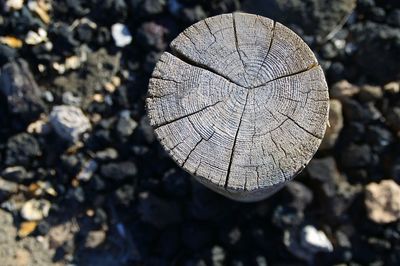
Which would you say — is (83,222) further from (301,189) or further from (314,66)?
(314,66)

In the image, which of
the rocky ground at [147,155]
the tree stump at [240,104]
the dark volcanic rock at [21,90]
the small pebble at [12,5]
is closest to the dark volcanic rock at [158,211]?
the rocky ground at [147,155]

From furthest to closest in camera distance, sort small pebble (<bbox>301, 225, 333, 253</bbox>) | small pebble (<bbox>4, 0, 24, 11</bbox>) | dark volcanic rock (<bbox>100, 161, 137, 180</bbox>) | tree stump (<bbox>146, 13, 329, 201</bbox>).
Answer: small pebble (<bbox>4, 0, 24, 11</bbox>) → dark volcanic rock (<bbox>100, 161, 137, 180</bbox>) → small pebble (<bbox>301, 225, 333, 253</bbox>) → tree stump (<bbox>146, 13, 329, 201</bbox>)

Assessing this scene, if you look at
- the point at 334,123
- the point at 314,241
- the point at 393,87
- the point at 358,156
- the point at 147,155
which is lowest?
the point at 314,241

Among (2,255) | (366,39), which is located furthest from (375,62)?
(2,255)

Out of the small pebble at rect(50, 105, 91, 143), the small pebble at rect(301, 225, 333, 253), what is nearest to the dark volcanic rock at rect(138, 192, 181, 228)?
the small pebble at rect(50, 105, 91, 143)

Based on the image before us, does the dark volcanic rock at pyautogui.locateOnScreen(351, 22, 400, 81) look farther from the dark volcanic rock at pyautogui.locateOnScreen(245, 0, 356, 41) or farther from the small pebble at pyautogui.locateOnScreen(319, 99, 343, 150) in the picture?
the small pebble at pyautogui.locateOnScreen(319, 99, 343, 150)

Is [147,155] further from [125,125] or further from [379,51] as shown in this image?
[379,51]

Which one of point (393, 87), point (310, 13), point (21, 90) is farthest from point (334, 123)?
point (21, 90)
